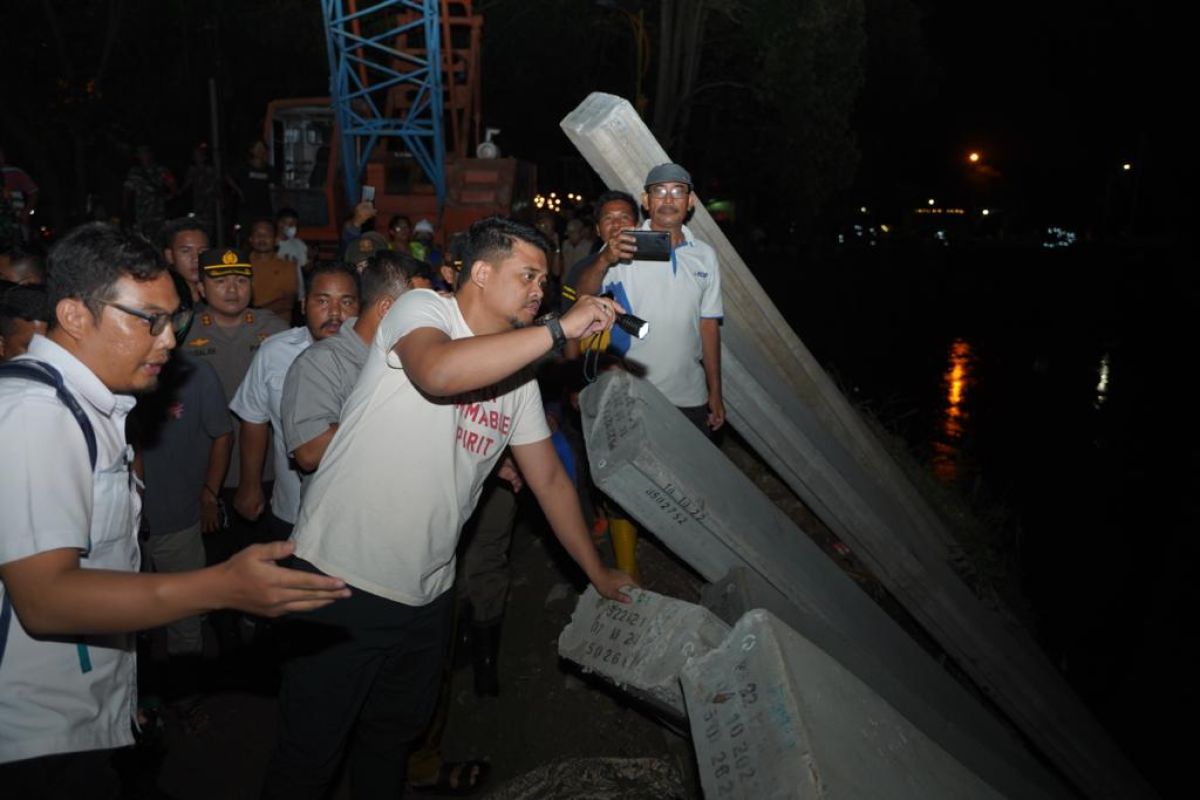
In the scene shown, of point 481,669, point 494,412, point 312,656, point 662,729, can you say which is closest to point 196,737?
point 481,669

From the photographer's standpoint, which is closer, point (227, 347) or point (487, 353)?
point (487, 353)

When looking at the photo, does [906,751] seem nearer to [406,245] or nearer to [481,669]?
[481,669]

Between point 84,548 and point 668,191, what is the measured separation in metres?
3.00

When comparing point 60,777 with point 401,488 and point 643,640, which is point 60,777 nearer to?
point 401,488

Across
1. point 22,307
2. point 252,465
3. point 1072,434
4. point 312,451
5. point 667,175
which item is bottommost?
point 1072,434

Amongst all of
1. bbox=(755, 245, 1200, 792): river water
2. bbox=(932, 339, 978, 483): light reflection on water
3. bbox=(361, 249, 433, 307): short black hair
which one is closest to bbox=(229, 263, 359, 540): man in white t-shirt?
bbox=(361, 249, 433, 307): short black hair

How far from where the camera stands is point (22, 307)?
3166 millimetres

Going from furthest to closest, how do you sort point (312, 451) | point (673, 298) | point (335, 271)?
1. point (673, 298)
2. point (335, 271)
3. point (312, 451)

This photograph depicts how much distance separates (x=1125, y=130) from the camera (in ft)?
126

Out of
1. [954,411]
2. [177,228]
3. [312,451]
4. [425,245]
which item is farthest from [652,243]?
[954,411]

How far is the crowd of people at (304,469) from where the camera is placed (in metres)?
1.75

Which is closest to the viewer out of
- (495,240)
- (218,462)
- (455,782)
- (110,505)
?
(110,505)

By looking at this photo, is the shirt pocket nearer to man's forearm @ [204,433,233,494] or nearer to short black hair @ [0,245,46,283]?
man's forearm @ [204,433,233,494]

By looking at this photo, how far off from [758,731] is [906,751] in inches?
19.7
